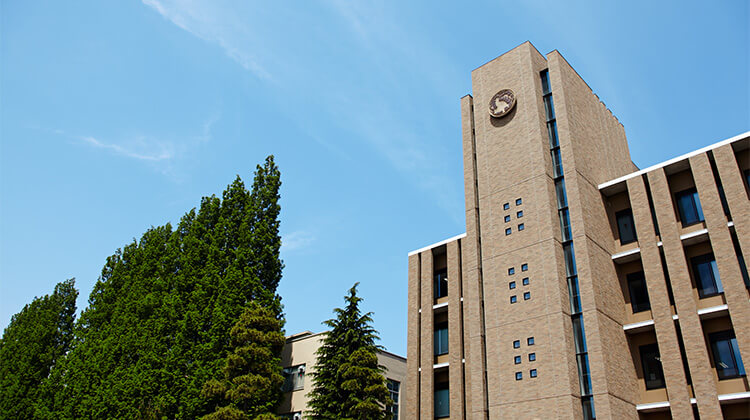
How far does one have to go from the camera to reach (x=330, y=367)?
27.3 meters

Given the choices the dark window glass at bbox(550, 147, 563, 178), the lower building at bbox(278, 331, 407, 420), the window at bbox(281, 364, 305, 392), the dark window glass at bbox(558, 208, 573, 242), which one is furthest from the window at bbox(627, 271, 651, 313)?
the window at bbox(281, 364, 305, 392)

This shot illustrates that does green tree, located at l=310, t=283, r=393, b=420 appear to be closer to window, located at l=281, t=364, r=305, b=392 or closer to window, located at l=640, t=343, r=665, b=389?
window, located at l=281, t=364, r=305, b=392

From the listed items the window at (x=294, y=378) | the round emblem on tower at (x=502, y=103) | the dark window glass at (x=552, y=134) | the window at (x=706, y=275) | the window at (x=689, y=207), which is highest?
the round emblem on tower at (x=502, y=103)

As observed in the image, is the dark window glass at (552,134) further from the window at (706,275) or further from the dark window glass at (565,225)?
the window at (706,275)

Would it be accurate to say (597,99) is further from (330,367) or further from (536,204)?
(330,367)

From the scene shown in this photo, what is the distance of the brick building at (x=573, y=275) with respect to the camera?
75.6ft

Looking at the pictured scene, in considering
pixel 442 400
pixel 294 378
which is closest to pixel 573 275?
pixel 442 400

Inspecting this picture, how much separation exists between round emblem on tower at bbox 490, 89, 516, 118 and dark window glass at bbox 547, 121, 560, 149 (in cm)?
241

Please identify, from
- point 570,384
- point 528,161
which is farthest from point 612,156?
point 570,384

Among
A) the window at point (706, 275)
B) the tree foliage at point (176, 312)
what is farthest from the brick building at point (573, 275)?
the tree foliage at point (176, 312)

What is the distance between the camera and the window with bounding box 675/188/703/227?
2556cm

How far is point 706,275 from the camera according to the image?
24.5 metres

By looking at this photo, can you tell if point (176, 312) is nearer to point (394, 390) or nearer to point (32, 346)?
point (394, 390)

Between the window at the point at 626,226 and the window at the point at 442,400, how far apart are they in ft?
38.3
